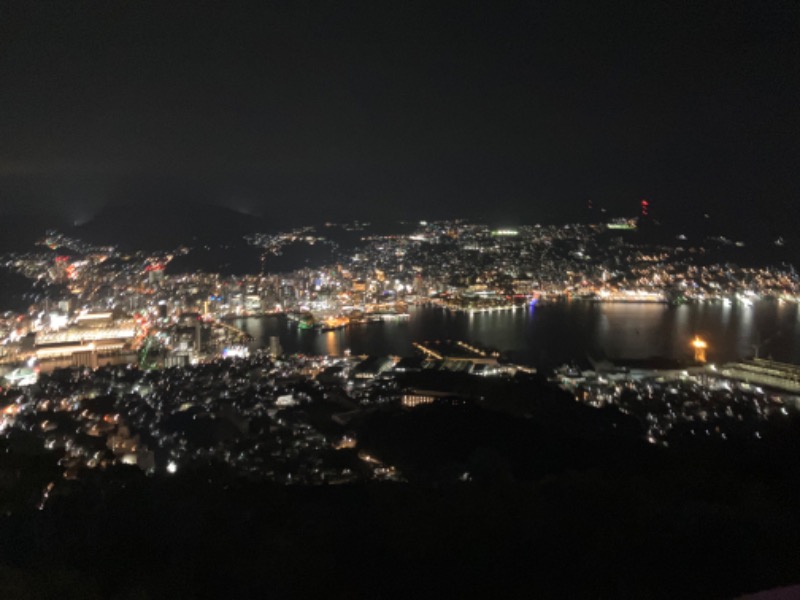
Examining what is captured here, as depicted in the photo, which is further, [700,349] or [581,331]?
[581,331]

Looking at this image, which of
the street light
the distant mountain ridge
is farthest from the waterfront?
the distant mountain ridge

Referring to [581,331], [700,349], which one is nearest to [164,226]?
[581,331]

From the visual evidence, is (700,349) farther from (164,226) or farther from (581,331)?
(164,226)

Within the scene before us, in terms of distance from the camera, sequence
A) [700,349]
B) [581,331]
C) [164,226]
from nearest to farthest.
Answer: [700,349] < [581,331] < [164,226]

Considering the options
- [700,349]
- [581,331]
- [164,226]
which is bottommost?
[581,331]

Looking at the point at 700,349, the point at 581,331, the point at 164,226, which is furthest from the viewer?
the point at 164,226

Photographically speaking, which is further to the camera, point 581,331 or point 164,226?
point 164,226

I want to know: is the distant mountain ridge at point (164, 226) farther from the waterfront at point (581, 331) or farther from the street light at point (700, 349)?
the street light at point (700, 349)

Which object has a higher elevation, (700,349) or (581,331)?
(700,349)

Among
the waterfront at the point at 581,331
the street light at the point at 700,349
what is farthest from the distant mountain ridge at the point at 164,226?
the street light at the point at 700,349
